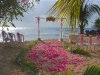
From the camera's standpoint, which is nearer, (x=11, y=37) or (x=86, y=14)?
(x=11, y=37)

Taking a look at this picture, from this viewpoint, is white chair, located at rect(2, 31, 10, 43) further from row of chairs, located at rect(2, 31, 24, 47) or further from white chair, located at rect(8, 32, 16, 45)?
white chair, located at rect(8, 32, 16, 45)

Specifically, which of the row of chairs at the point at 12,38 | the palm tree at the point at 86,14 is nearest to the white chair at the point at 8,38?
the row of chairs at the point at 12,38

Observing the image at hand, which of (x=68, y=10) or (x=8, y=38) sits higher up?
(x=68, y=10)

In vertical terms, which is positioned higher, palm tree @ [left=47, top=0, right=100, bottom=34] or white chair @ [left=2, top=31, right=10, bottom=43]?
palm tree @ [left=47, top=0, right=100, bottom=34]

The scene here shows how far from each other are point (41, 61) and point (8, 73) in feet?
7.36

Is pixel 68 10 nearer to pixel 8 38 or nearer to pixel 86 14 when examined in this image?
pixel 8 38

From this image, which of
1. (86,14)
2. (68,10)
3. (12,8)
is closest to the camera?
(68,10)

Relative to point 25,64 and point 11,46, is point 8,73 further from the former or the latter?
point 11,46

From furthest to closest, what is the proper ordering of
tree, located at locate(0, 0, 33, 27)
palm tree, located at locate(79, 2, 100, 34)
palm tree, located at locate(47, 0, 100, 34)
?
palm tree, located at locate(79, 2, 100, 34), tree, located at locate(0, 0, 33, 27), palm tree, located at locate(47, 0, 100, 34)

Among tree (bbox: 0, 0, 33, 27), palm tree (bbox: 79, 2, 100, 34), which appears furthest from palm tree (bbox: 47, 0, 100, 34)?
palm tree (bbox: 79, 2, 100, 34)

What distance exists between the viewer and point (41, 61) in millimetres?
9375

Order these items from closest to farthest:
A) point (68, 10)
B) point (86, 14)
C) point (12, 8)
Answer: point (68, 10) < point (12, 8) < point (86, 14)

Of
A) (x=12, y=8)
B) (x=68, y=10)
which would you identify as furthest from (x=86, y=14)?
(x=68, y=10)

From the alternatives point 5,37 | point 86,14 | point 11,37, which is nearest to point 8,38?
point 11,37
